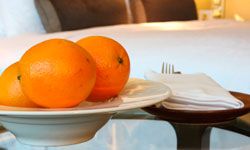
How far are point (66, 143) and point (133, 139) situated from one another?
1.02 feet

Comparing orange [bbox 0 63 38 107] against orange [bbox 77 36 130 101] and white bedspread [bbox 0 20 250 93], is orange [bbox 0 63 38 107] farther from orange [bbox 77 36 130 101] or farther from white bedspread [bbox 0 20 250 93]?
white bedspread [bbox 0 20 250 93]

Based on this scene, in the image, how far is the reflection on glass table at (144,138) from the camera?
93cm

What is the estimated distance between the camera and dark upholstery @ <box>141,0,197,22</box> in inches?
123

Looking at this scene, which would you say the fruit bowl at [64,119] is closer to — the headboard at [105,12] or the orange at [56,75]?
the orange at [56,75]

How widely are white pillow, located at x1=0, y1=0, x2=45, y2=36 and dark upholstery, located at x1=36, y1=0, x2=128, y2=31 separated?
4.4 inches

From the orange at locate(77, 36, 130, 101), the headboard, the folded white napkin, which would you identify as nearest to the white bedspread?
the folded white napkin

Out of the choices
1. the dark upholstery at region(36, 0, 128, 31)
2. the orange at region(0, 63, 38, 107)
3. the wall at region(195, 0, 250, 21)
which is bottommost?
the wall at region(195, 0, 250, 21)

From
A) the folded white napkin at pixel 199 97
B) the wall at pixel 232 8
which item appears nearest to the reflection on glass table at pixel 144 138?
the folded white napkin at pixel 199 97

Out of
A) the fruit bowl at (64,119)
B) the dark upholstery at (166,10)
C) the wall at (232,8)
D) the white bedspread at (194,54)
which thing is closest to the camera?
the fruit bowl at (64,119)

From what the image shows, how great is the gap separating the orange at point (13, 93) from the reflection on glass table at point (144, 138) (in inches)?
9.0

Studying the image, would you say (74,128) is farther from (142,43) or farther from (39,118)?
(142,43)

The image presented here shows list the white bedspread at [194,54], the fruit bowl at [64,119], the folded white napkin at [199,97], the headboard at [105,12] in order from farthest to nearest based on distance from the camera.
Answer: the headboard at [105,12] < the white bedspread at [194,54] < the folded white napkin at [199,97] < the fruit bowl at [64,119]

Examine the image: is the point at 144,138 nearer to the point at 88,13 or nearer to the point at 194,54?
the point at 194,54

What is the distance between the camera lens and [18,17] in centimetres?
233
